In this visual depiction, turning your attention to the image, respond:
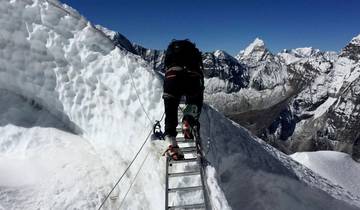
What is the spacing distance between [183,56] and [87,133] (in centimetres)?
477

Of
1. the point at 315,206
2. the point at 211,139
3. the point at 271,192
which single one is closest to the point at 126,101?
the point at 211,139

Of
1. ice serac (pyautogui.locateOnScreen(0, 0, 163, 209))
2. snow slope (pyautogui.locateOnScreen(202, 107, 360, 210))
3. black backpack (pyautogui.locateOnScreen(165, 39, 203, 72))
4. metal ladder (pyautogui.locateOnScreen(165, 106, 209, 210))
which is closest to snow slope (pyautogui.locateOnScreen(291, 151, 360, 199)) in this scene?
snow slope (pyautogui.locateOnScreen(202, 107, 360, 210))

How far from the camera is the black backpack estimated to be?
10375mm

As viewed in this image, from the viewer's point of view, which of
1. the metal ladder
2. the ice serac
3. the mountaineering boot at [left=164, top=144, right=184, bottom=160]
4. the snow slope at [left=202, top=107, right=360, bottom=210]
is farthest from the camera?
the snow slope at [left=202, top=107, right=360, bottom=210]

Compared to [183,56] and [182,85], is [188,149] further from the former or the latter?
[183,56]

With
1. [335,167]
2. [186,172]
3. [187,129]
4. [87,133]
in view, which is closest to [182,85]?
[187,129]

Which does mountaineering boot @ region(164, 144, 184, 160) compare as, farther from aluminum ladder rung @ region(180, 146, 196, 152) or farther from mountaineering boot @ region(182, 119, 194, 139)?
mountaineering boot @ region(182, 119, 194, 139)

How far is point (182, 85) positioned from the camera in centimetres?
1028

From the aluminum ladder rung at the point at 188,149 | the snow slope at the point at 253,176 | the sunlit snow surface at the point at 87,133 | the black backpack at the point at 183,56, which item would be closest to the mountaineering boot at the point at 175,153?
the aluminum ladder rung at the point at 188,149

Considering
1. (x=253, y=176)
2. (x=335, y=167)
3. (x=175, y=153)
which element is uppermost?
(x=175, y=153)

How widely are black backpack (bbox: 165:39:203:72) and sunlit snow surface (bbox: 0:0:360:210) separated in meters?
2.02

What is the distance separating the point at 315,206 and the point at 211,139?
15.3 ft

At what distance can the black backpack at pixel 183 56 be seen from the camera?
10.4 m

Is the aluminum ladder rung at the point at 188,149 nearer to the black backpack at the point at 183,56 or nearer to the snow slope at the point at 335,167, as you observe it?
the black backpack at the point at 183,56
